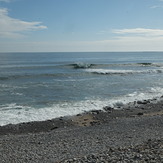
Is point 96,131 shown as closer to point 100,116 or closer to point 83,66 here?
point 100,116

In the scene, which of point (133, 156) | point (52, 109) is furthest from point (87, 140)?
point (52, 109)

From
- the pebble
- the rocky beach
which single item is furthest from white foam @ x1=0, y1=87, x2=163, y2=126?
the pebble

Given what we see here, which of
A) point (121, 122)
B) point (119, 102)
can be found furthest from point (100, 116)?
point (119, 102)

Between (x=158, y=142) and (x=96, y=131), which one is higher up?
(x=158, y=142)

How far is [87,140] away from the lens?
10867 millimetres

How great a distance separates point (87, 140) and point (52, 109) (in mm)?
7876

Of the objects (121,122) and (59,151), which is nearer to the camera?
(59,151)

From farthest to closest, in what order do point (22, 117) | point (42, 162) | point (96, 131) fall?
point (22, 117) → point (96, 131) → point (42, 162)

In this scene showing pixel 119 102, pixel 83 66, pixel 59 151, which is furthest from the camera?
pixel 83 66

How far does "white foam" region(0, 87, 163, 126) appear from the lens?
16.1 metres

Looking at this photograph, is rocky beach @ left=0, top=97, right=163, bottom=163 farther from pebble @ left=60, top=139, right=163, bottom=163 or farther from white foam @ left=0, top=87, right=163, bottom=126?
white foam @ left=0, top=87, right=163, bottom=126

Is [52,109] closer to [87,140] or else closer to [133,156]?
[87,140]

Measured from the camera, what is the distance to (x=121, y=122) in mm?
14453

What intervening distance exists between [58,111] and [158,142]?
10.0 m
